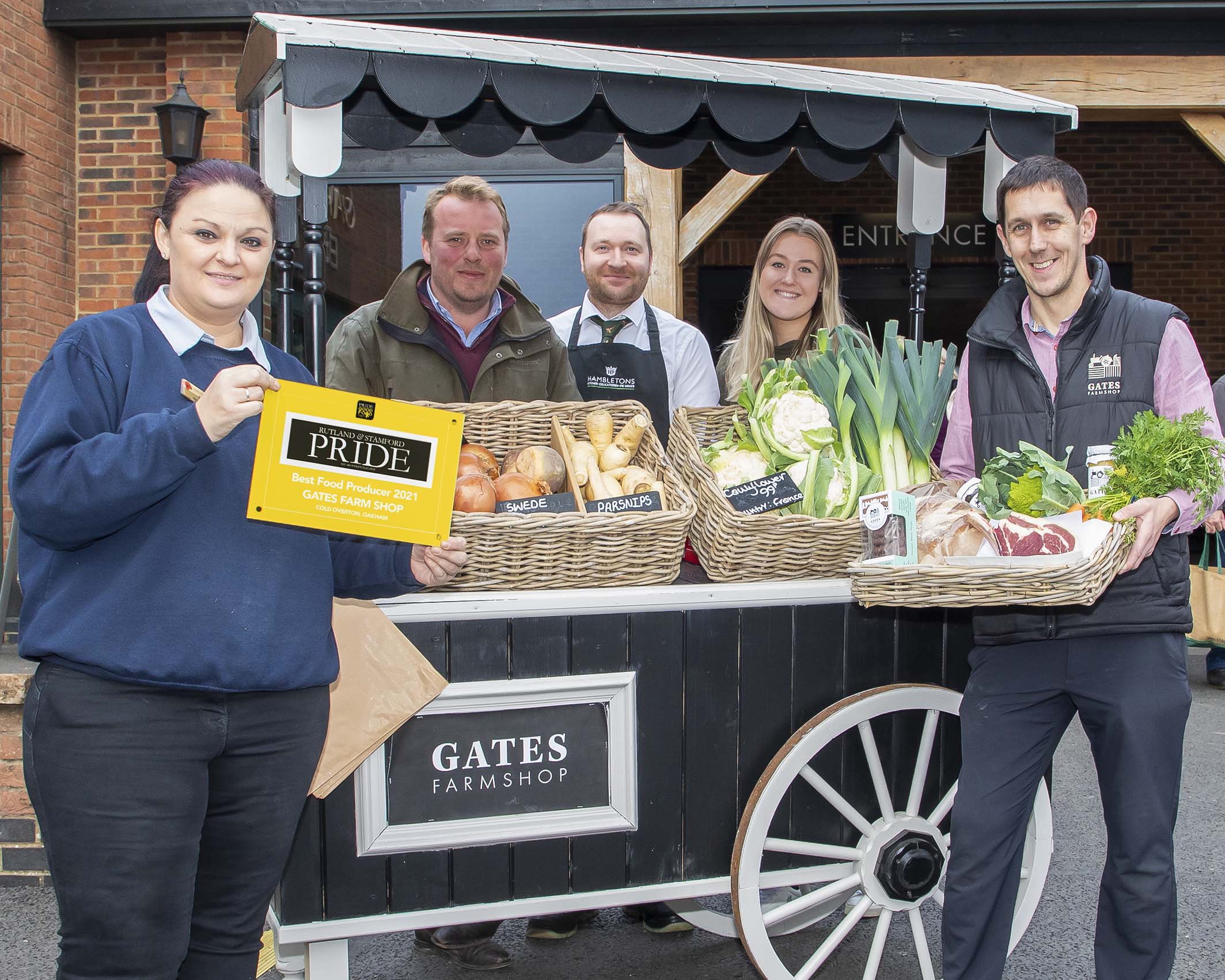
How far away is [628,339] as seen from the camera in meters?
3.75

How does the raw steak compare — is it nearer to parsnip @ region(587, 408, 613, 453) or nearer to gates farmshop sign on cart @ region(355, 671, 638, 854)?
gates farmshop sign on cart @ region(355, 671, 638, 854)

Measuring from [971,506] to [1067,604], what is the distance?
0.99 ft

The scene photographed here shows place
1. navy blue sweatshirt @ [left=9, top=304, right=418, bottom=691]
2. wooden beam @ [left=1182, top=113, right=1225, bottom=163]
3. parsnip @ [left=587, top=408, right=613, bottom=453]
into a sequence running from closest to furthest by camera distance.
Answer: navy blue sweatshirt @ [left=9, top=304, right=418, bottom=691] < parsnip @ [left=587, top=408, right=613, bottom=453] < wooden beam @ [left=1182, top=113, right=1225, bottom=163]

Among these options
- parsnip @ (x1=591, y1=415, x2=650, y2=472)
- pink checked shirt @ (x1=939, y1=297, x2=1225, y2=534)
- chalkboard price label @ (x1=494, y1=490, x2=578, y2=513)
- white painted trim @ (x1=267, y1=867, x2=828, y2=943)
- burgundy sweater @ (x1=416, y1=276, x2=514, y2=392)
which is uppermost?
burgundy sweater @ (x1=416, y1=276, x2=514, y2=392)

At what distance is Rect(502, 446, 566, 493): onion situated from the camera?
2.53m

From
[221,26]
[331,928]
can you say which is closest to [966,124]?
[331,928]

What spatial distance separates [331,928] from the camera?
7.48 feet

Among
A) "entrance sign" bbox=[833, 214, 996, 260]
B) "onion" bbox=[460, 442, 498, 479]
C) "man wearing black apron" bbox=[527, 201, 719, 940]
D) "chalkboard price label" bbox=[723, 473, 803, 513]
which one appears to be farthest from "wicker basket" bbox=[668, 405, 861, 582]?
"entrance sign" bbox=[833, 214, 996, 260]

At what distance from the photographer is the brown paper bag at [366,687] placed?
86.4 inches

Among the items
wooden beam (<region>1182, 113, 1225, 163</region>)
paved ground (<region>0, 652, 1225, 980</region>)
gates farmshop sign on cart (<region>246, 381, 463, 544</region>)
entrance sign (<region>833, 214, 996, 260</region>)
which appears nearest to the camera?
gates farmshop sign on cart (<region>246, 381, 463, 544</region>)

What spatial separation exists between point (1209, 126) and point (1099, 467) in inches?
207

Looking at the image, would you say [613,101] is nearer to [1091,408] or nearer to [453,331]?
[453,331]

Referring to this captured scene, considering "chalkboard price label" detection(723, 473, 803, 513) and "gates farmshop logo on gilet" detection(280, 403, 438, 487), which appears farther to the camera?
"chalkboard price label" detection(723, 473, 803, 513)

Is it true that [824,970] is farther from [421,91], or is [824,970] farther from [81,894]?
[421,91]
